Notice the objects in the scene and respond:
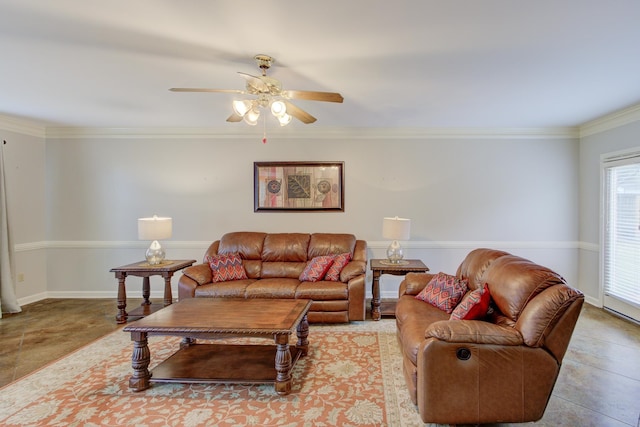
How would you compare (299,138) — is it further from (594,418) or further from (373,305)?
(594,418)

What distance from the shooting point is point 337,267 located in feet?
13.9

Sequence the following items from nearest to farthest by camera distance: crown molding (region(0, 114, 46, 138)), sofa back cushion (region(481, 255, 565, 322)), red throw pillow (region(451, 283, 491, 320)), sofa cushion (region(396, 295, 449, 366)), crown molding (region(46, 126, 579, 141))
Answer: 1. sofa back cushion (region(481, 255, 565, 322))
2. sofa cushion (region(396, 295, 449, 366))
3. red throw pillow (region(451, 283, 491, 320))
4. crown molding (region(0, 114, 46, 138))
5. crown molding (region(46, 126, 579, 141))

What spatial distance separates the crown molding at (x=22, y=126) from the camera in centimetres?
457

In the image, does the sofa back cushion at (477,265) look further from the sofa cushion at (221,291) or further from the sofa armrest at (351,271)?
the sofa cushion at (221,291)

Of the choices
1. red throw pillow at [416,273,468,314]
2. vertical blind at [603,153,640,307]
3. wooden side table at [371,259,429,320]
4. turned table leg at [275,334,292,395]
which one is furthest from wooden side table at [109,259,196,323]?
vertical blind at [603,153,640,307]

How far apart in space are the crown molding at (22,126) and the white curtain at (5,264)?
0.35 m

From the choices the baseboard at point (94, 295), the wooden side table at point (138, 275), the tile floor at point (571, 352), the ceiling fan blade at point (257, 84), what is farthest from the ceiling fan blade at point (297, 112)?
the baseboard at point (94, 295)

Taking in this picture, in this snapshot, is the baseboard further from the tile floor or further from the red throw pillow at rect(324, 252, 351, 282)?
the red throw pillow at rect(324, 252, 351, 282)

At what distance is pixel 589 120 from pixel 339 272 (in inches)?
154

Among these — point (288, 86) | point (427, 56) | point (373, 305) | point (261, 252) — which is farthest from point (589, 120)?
point (261, 252)

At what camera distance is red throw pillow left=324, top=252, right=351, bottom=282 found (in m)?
4.19

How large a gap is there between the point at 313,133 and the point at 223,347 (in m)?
3.25

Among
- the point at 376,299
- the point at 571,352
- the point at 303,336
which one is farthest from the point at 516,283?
the point at 376,299

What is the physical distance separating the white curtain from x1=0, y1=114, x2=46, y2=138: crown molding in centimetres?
35
